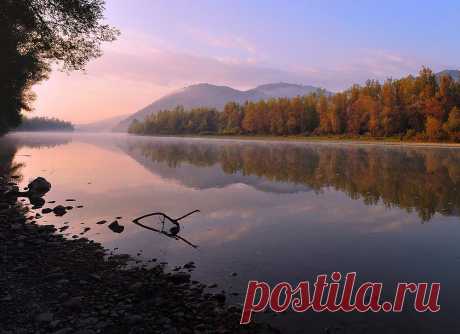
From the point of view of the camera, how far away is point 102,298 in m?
9.67

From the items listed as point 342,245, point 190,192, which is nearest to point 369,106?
point 190,192

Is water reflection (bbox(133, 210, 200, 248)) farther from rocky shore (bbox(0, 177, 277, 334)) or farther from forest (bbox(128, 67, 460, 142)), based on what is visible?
forest (bbox(128, 67, 460, 142))

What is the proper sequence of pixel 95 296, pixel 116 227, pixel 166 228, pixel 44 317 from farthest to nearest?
pixel 166 228 < pixel 116 227 < pixel 95 296 < pixel 44 317

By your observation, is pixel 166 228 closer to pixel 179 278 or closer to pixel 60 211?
pixel 179 278

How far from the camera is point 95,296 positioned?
9742 mm

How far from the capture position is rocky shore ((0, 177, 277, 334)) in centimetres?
823

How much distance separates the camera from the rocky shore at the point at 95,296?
324 inches

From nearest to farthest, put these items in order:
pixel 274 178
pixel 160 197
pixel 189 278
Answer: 1. pixel 189 278
2. pixel 160 197
3. pixel 274 178

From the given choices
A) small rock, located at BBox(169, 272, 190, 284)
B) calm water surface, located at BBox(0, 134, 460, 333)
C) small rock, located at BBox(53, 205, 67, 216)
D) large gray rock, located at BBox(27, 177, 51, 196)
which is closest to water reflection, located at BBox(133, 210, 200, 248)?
calm water surface, located at BBox(0, 134, 460, 333)

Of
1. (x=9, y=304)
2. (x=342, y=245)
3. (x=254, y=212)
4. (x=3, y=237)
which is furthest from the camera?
(x=254, y=212)

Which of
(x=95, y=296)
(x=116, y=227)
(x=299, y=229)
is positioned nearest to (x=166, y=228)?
(x=116, y=227)

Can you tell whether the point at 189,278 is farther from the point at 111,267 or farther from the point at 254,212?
the point at 254,212

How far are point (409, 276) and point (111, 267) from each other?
35.1 ft

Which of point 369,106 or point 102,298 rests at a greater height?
point 369,106
